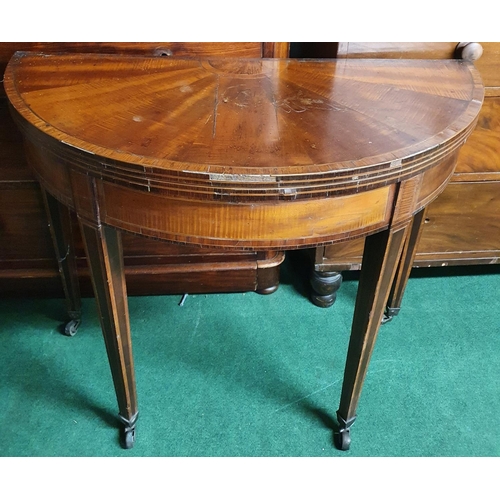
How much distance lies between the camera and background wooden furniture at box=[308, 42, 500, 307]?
105 centimetres

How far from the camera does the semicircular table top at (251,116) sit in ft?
2.26

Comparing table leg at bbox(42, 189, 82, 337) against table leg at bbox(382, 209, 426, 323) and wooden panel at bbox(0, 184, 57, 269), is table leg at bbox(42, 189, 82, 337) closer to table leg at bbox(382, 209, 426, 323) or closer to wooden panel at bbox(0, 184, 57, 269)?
wooden panel at bbox(0, 184, 57, 269)

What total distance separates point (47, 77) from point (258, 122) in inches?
15.0

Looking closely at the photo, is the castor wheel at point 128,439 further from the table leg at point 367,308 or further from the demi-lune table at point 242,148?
the table leg at point 367,308

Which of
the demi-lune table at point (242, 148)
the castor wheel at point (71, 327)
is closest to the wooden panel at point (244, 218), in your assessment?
the demi-lune table at point (242, 148)

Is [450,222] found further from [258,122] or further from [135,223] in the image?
[135,223]

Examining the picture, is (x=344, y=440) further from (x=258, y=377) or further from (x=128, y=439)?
(x=128, y=439)

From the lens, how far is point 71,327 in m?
1.37

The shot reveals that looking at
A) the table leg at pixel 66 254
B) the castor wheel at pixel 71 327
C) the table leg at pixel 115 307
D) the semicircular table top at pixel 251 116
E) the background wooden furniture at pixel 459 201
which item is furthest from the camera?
the castor wheel at pixel 71 327

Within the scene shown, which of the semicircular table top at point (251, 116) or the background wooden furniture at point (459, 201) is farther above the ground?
the semicircular table top at point (251, 116)

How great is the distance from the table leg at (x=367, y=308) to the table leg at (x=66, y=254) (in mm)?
680

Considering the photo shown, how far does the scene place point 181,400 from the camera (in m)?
1.23

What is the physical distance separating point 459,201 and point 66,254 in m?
0.94

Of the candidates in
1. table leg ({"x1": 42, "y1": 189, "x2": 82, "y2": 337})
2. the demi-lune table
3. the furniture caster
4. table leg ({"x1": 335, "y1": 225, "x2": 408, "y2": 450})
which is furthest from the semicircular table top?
the furniture caster
